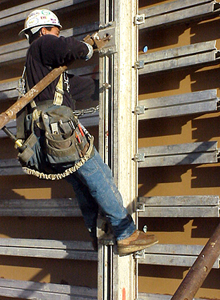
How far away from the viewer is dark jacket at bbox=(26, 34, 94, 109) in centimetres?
373

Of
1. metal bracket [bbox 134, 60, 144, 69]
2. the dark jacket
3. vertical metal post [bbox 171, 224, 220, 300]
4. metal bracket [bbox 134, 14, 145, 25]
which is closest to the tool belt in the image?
the dark jacket

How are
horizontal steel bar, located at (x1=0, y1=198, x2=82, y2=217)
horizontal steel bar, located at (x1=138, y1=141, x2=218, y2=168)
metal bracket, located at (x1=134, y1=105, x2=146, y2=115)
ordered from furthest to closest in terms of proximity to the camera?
horizontal steel bar, located at (x1=0, y1=198, x2=82, y2=217), metal bracket, located at (x1=134, y1=105, x2=146, y2=115), horizontal steel bar, located at (x1=138, y1=141, x2=218, y2=168)

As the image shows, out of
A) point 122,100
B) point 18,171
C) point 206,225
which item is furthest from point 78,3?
point 206,225

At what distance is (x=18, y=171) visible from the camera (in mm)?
5184

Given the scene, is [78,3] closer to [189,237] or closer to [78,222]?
[78,222]

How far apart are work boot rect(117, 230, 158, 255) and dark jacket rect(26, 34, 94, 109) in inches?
49.7

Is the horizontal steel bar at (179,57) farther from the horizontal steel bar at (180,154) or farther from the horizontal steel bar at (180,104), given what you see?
the horizontal steel bar at (180,154)

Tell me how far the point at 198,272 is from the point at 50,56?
221 cm

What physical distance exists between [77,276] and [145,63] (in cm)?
228

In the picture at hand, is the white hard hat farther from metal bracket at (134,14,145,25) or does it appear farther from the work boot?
the work boot

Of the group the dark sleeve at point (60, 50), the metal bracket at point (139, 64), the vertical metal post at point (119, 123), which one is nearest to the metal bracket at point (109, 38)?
the vertical metal post at point (119, 123)

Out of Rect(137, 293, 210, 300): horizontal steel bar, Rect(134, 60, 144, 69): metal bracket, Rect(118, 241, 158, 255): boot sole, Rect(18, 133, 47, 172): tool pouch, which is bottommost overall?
Rect(137, 293, 210, 300): horizontal steel bar

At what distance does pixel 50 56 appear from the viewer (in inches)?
150

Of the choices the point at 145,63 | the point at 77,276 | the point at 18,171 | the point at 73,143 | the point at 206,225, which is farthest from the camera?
the point at 18,171
